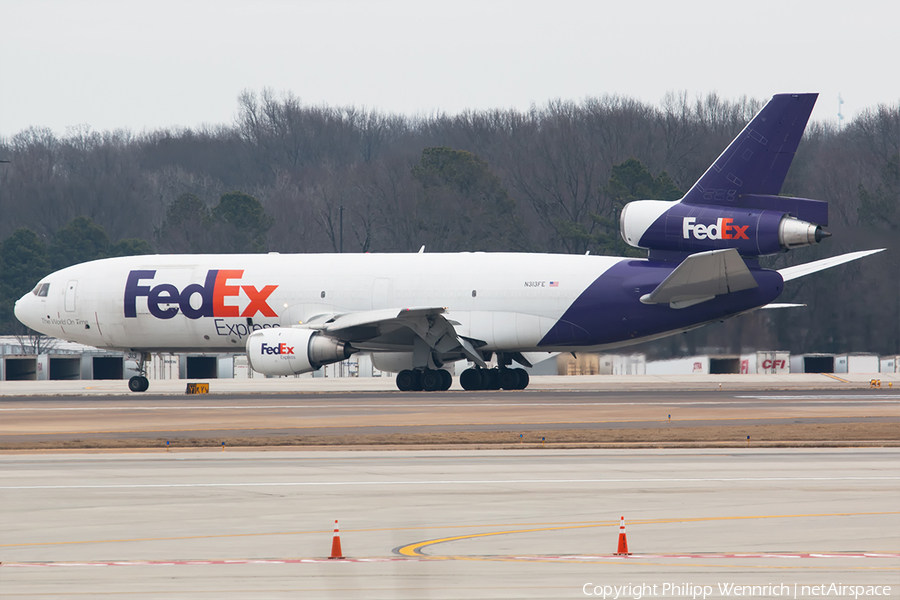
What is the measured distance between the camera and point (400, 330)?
4069 centimetres

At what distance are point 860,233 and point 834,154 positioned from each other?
43903 mm

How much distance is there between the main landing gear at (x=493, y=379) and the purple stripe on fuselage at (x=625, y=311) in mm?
2076

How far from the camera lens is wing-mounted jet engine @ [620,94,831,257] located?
38312 millimetres

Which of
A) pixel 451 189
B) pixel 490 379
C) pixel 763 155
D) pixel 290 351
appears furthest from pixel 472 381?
pixel 451 189

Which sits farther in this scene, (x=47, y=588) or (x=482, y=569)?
(x=482, y=569)

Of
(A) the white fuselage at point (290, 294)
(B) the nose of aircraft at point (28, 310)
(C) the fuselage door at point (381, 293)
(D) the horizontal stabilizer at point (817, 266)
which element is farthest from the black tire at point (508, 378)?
(B) the nose of aircraft at point (28, 310)

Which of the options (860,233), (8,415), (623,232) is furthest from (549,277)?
(8,415)

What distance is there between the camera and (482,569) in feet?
36.2

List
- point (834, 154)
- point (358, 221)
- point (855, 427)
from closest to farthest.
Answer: point (855, 427) < point (834, 154) < point (358, 221)

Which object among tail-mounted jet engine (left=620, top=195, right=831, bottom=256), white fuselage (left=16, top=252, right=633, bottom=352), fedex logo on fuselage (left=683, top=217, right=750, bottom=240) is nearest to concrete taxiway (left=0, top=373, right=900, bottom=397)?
white fuselage (left=16, top=252, right=633, bottom=352)

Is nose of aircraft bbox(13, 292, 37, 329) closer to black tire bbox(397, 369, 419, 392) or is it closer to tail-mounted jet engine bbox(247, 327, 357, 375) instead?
tail-mounted jet engine bbox(247, 327, 357, 375)

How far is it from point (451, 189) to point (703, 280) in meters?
53.0

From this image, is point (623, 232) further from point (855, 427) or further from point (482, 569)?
point (482, 569)

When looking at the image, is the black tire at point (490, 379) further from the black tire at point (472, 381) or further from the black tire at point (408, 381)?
the black tire at point (408, 381)
